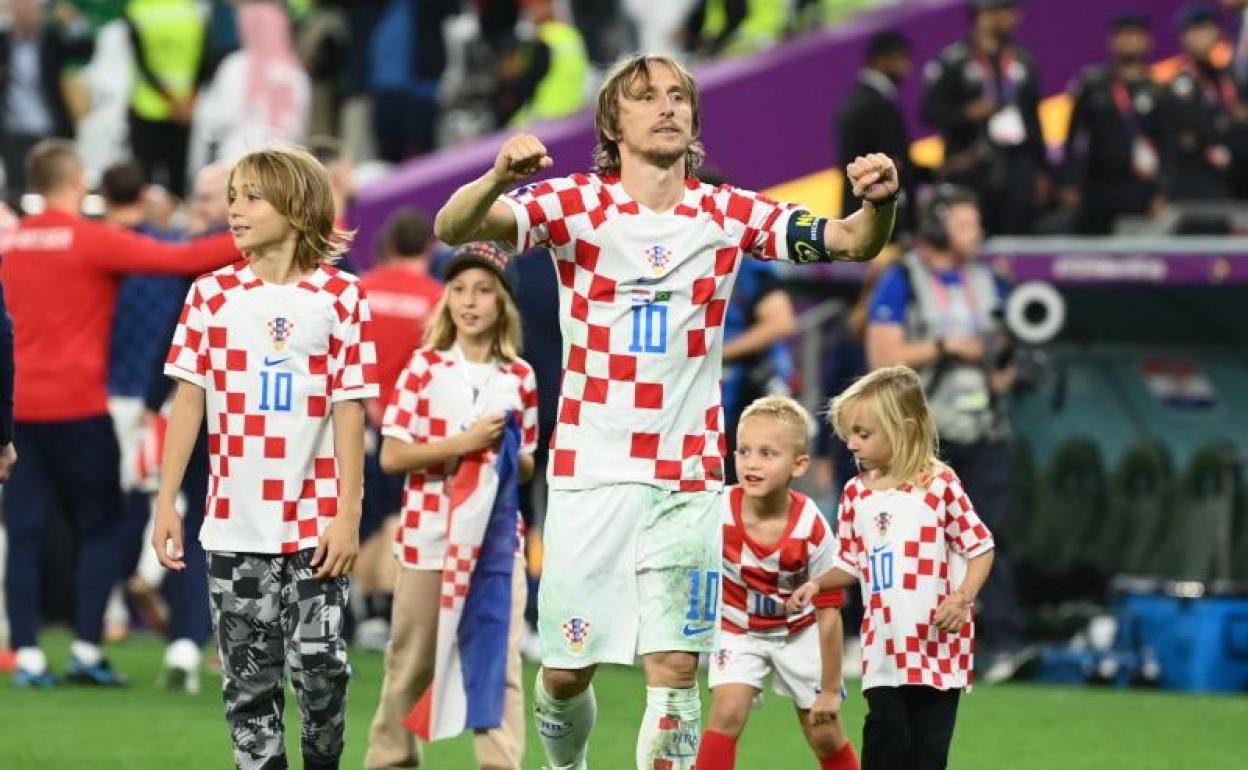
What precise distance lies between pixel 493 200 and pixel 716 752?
83.2 inches

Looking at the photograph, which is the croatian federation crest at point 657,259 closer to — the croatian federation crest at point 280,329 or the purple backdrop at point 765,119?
the croatian federation crest at point 280,329

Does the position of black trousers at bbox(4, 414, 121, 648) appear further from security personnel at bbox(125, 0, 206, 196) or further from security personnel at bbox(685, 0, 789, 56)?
security personnel at bbox(685, 0, 789, 56)

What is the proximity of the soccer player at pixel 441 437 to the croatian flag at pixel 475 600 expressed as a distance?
9 cm

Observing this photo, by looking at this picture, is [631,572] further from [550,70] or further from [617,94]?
[550,70]

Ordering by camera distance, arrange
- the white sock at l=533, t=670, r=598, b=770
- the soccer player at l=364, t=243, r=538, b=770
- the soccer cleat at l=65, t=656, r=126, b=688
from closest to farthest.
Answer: the white sock at l=533, t=670, r=598, b=770
the soccer player at l=364, t=243, r=538, b=770
the soccer cleat at l=65, t=656, r=126, b=688

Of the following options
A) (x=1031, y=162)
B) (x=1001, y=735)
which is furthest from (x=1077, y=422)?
(x=1001, y=735)

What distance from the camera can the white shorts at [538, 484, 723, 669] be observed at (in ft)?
22.5

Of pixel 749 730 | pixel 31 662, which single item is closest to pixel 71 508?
pixel 31 662

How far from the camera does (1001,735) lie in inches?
406

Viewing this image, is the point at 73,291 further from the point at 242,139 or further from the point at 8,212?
the point at 242,139

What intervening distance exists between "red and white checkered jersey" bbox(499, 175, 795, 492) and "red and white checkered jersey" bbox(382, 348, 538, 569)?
5.12ft

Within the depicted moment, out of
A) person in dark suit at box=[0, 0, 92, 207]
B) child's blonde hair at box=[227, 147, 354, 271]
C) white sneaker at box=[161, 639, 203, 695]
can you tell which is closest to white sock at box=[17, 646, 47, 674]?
white sneaker at box=[161, 639, 203, 695]

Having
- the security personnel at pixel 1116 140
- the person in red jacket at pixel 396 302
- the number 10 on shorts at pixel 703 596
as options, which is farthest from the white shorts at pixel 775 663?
the security personnel at pixel 1116 140

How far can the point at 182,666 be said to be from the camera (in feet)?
36.7
